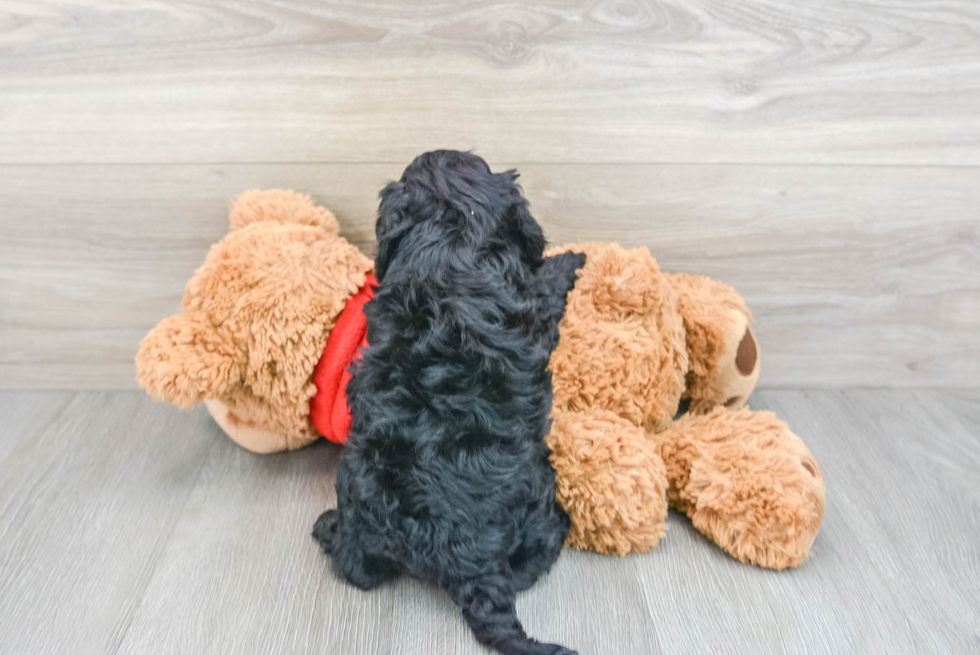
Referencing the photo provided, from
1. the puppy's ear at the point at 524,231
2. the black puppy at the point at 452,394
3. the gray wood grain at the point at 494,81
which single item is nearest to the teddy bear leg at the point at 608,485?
the black puppy at the point at 452,394

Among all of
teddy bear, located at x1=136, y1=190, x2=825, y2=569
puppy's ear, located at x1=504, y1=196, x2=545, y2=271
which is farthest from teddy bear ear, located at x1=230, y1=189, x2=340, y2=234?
puppy's ear, located at x1=504, y1=196, x2=545, y2=271

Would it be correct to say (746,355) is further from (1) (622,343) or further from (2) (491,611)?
(2) (491,611)

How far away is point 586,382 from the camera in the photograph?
958 mm

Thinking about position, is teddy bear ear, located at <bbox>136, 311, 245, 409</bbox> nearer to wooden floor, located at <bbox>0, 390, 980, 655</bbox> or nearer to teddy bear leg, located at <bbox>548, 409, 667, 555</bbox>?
wooden floor, located at <bbox>0, 390, 980, 655</bbox>

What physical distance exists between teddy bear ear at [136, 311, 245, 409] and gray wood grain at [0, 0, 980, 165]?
354 millimetres

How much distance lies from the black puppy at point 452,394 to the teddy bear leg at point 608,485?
111 mm

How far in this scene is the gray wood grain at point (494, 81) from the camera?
1.05 metres

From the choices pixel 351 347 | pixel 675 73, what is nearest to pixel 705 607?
pixel 351 347

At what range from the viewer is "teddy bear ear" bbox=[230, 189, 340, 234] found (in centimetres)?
107

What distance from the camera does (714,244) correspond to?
119 cm

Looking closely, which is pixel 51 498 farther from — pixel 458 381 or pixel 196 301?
pixel 458 381

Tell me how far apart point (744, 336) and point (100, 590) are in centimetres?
102

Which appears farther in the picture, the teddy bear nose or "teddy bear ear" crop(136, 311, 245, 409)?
the teddy bear nose

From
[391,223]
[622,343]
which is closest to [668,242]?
[622,343]
